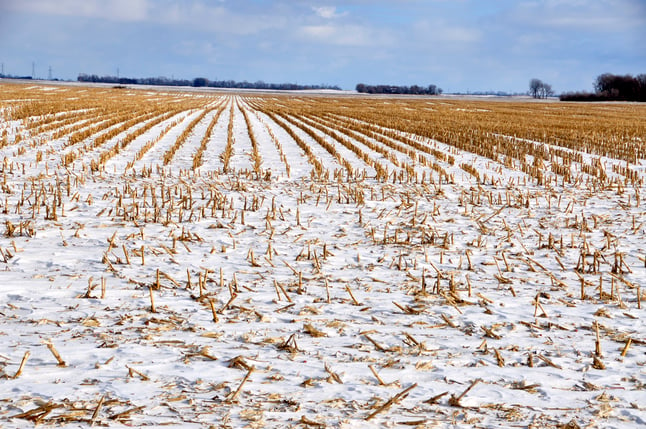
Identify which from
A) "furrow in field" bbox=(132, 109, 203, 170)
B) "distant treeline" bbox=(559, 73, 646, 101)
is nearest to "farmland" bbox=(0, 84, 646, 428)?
"furrow in field" bbox=(132, 109, 203, 170)

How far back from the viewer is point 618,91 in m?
115

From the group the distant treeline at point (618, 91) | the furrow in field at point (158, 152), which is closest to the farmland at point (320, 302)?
the furrow in field at point (158, 152)

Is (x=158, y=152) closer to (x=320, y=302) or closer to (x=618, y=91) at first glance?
(x=320, y=302)

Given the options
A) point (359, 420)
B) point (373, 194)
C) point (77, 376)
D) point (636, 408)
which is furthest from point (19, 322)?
point (373, 194)

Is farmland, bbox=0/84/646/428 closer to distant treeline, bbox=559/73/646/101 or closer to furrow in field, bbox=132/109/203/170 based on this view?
furrow in field, bbox=132/109/203/170

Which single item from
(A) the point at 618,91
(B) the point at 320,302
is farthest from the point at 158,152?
(A) the point at 618,91

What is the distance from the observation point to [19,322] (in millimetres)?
5027

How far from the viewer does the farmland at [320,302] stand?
381 cm

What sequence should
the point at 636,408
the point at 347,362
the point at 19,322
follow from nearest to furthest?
the point at 636,408 → the point at 347,362 → the point at 19,322

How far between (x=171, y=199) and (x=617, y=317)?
720 centimetres

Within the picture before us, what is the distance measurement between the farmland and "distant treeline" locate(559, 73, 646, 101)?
360 ft

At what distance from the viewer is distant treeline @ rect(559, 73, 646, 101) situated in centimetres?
11062

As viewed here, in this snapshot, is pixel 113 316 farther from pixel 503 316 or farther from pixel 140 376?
pixel 503 316

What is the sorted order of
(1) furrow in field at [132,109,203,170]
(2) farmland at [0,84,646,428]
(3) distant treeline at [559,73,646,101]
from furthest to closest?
(3) distant treeline at [559,73,646,101], (1) furrow in field at [132,109,203,170], (2) farmland at [0,84,646,428]
